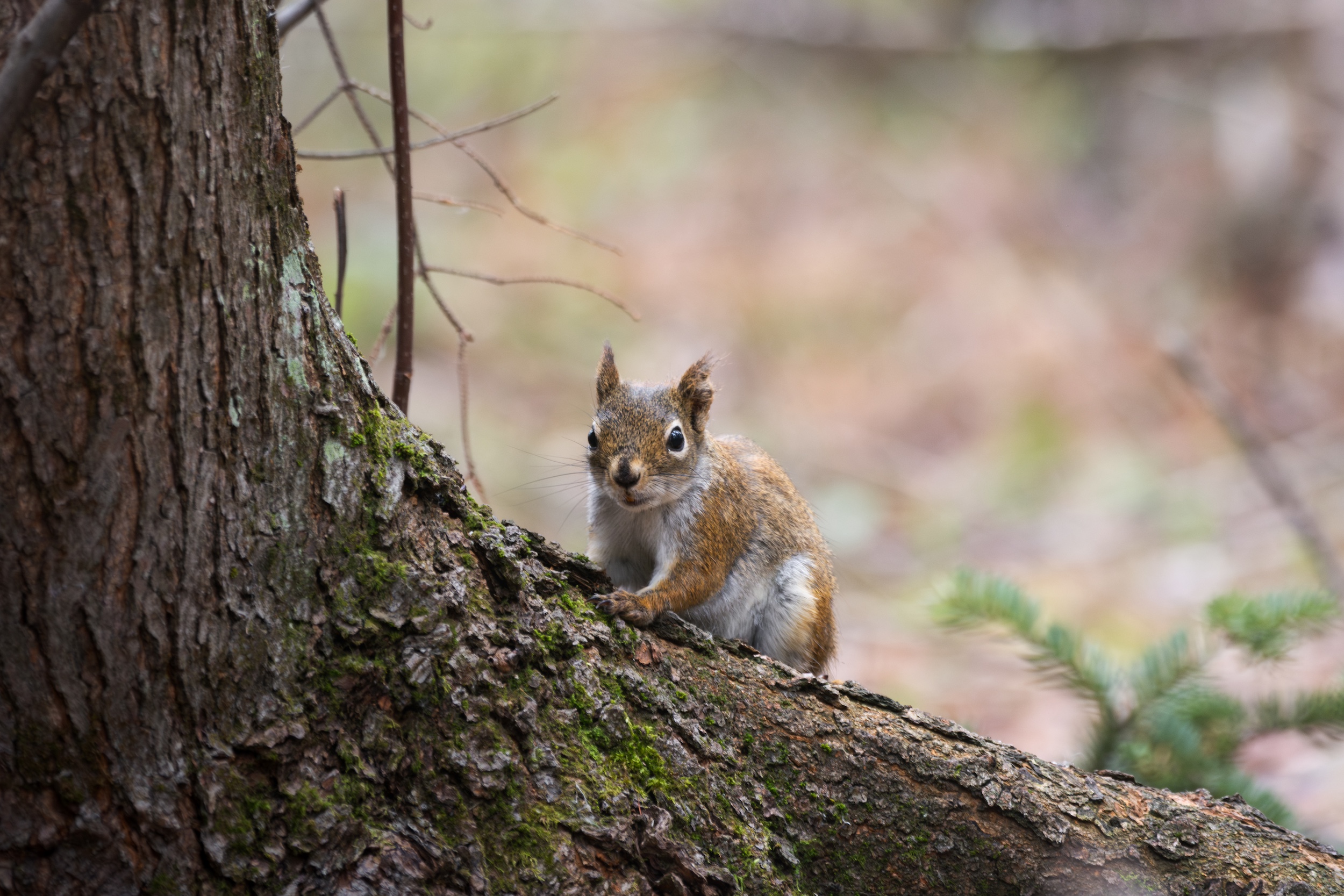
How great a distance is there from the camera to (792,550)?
290 centimetres

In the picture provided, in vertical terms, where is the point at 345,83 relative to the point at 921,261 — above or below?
A: below

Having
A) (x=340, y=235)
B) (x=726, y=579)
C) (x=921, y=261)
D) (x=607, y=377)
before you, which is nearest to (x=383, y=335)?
(x=340, y=235)

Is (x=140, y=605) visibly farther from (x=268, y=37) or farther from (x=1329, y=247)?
(x=1329, y=247)

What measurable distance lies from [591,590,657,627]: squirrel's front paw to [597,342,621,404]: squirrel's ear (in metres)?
1.12

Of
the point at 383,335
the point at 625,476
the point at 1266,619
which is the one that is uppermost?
the point at 1266,619

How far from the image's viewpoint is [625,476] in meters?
2.60

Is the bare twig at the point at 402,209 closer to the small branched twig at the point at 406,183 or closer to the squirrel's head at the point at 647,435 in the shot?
the small branched twig at the point at 406,183

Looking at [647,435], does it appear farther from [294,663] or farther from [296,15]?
[294,663]

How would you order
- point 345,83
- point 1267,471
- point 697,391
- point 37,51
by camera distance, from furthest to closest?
point 1267,471, point 697,391, point 345,83, point 37,51

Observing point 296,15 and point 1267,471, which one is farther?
point 1267,471

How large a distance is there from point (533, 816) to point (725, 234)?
7.40 metres

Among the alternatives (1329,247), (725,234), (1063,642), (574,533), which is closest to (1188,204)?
(1329,247)

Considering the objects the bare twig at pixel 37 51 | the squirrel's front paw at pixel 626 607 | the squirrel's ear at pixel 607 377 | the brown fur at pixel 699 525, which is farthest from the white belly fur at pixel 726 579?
the bare twig at pixel 37 51

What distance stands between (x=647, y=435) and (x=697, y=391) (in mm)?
222
